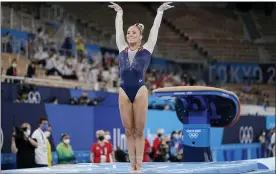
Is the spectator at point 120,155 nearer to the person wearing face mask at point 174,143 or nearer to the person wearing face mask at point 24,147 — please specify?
the person wearing face mask at point 174,143

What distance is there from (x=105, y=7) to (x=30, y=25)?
617cm

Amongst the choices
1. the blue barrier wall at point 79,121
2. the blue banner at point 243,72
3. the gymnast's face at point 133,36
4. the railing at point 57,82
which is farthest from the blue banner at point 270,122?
the gymnast's face at point 133,36

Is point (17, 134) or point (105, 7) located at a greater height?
point (105, 7)

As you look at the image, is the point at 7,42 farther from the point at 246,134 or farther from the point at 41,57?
the point at 246,134

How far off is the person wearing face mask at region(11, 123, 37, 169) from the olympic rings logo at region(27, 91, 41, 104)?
1.71 metres

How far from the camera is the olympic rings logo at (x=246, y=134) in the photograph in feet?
63.7

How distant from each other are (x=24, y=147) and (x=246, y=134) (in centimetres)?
1008

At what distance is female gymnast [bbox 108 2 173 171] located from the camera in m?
6.60

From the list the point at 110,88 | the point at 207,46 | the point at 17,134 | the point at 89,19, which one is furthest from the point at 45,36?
the point at 207,46

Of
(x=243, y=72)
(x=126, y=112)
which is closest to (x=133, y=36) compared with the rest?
(x=126, y=112)

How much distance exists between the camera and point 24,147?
1133 cm

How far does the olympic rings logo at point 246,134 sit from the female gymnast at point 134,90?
512 inches

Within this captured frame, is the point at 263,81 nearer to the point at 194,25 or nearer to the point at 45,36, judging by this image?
the point at 194,25

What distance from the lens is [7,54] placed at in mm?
17109
